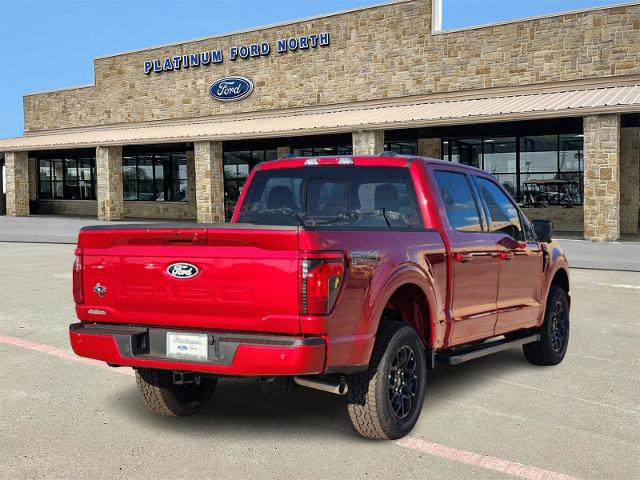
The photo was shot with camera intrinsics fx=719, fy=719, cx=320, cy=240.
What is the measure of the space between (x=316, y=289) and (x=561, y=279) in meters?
4.34

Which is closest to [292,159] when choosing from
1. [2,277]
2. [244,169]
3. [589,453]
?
[589,453]

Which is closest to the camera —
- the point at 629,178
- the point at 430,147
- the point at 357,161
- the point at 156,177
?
the point at 357,161

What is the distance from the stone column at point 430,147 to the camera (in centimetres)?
2930

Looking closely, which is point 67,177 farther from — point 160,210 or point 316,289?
point 316,289

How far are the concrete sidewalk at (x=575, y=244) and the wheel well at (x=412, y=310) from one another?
604cm

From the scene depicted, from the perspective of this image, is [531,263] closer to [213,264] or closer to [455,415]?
[455,415]

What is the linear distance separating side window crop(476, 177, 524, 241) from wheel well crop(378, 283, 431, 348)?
1.39 m

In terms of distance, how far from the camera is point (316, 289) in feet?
13.0

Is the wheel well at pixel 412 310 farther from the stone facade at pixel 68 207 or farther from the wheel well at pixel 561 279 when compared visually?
the stone facade at pixel 68 207

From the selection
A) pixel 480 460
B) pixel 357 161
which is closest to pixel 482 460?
pixel 480 460

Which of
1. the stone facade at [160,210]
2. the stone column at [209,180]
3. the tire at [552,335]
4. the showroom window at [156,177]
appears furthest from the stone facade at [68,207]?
the tire at [552,335]

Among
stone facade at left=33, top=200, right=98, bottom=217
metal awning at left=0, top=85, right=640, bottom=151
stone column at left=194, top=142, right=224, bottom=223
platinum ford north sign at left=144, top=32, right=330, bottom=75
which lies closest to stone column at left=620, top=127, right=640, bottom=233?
metal awning at left=0, top=85, right=640, bottom=151

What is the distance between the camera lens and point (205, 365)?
13.9 ft

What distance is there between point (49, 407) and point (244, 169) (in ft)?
102
